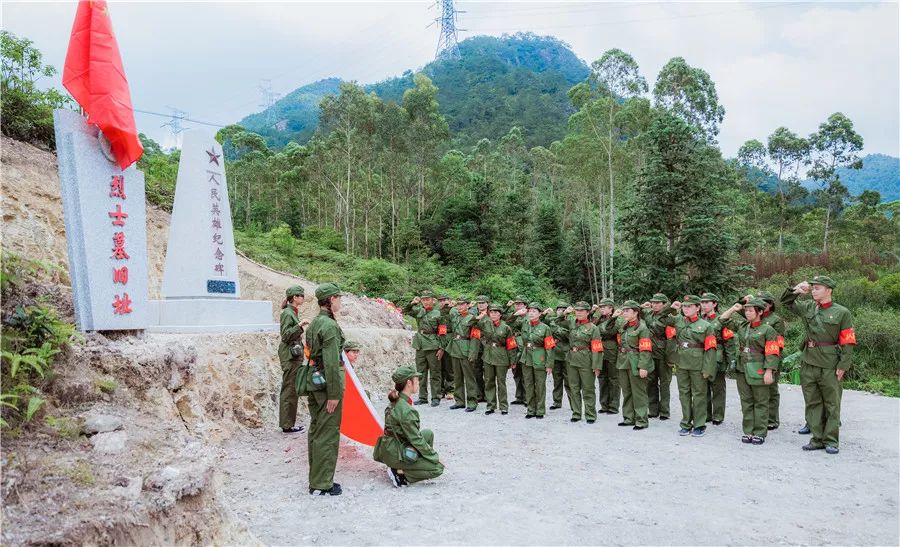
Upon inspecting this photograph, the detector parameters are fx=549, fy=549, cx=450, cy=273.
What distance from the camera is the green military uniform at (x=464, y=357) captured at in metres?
9.21

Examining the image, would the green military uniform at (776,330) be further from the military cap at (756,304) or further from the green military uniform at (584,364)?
the green military uniform at (584,364)

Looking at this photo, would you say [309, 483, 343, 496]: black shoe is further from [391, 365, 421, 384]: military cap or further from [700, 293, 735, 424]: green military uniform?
[700, 293, 735, 424]: green military uniform

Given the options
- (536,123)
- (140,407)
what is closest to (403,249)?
(140,407)

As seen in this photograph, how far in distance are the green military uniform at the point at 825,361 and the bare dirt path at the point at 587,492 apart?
320mm

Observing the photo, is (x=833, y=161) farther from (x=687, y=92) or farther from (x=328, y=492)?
(x=328, y=492)

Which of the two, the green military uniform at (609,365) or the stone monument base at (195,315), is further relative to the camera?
the green military uniform at (609,365)

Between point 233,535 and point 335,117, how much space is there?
26.5 meters

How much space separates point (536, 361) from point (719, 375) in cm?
269

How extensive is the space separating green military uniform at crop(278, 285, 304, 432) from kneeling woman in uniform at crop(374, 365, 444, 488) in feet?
7.35

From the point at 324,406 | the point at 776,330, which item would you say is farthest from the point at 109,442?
the point at 776,330

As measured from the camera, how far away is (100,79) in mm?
5438

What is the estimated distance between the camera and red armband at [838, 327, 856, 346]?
247 inches

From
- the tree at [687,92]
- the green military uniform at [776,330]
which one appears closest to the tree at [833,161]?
the tree at [687,92]

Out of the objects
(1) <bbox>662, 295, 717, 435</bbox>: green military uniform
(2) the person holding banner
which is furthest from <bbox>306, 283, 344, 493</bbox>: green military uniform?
(1) <bbox>662, 295, 717, 435</bbox>: green military uniform
